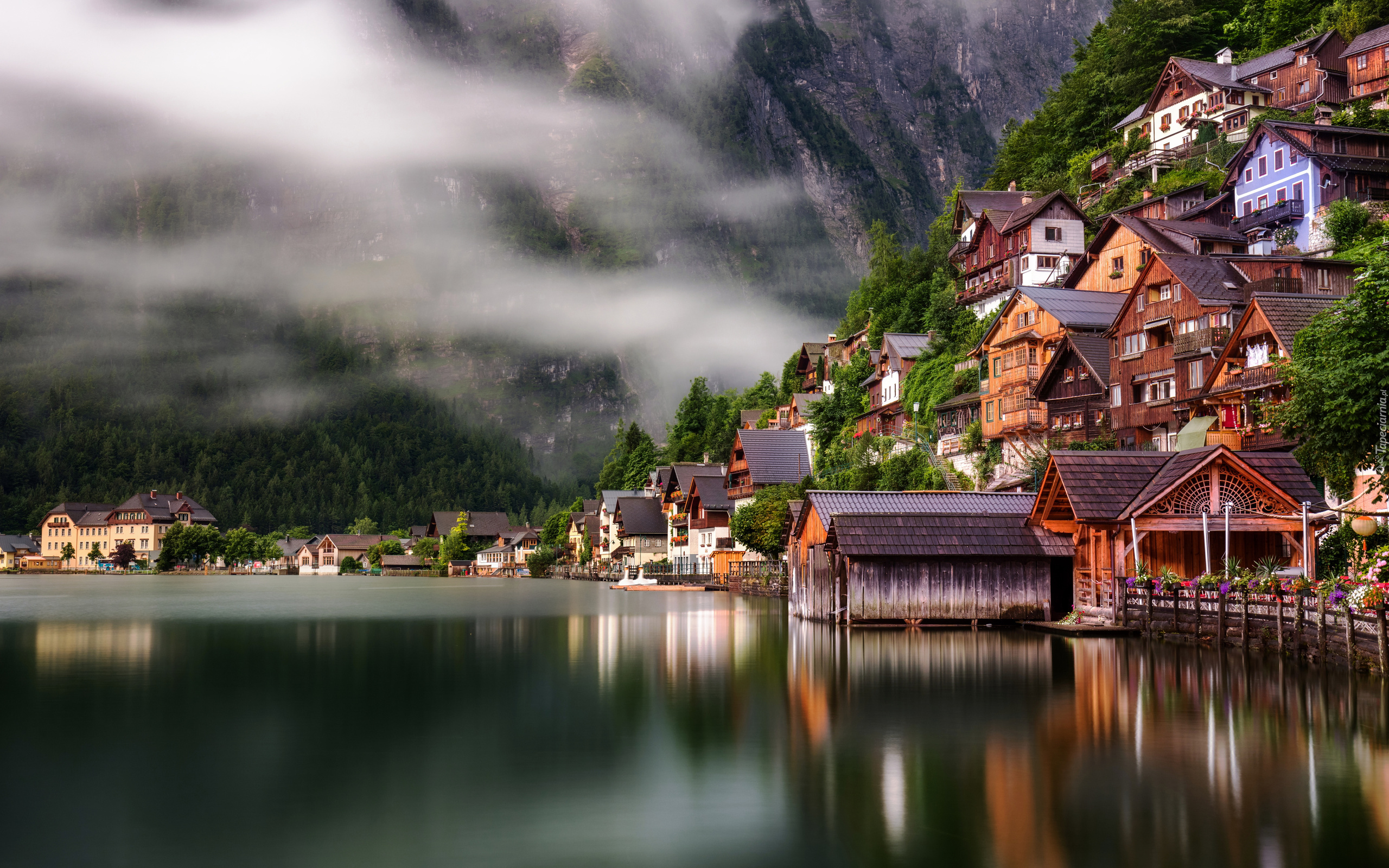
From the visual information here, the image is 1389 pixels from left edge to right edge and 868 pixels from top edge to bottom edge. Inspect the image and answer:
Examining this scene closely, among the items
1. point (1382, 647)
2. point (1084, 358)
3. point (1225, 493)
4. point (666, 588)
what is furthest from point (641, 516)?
point (1382, 647)

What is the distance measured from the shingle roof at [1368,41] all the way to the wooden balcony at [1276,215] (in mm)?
17747

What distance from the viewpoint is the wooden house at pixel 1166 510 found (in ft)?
132

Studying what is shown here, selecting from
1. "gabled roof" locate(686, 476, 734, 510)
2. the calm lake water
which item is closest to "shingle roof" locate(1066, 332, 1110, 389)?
the calm lake water

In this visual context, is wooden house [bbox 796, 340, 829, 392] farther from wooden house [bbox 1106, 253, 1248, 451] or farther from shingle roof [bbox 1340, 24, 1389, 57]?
wooden house [bbox 1106, 253, 1248, 451]

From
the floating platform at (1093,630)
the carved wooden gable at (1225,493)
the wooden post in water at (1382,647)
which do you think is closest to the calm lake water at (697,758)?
the wooden post in water at (1382,647)

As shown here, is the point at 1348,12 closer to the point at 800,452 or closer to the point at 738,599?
the point at 800,452

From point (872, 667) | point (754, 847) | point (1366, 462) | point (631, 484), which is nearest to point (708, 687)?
point (872, 667)

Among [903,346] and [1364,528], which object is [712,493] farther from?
[1364,528]

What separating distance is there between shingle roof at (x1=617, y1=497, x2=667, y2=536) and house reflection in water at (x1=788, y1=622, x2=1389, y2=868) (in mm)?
106893

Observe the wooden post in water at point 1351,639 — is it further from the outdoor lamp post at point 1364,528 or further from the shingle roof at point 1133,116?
the shingle roof at point 1133,116

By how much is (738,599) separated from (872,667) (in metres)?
46.4

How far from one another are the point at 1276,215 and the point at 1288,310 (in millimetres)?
25170

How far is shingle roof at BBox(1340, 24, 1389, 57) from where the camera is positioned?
267 feet

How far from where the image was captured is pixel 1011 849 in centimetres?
1314
